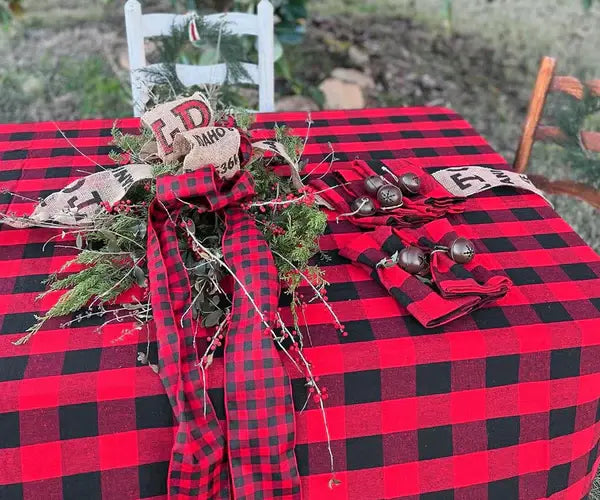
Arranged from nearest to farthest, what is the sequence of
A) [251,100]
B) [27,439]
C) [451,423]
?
1. [27,439]
2. [451,423]
3. [251,100]

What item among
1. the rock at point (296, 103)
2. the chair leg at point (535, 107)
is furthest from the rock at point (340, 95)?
the chair leg at point (535, 107)

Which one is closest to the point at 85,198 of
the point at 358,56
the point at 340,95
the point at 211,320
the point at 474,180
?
the point at 211,320

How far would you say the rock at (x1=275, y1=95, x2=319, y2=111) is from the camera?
3544 mm

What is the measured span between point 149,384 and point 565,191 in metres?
1.35

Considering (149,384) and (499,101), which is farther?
(499,101)

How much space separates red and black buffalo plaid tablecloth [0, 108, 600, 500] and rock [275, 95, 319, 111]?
92.9 inches

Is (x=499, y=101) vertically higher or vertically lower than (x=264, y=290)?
lower

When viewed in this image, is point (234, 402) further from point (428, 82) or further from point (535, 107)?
point (428, 82)

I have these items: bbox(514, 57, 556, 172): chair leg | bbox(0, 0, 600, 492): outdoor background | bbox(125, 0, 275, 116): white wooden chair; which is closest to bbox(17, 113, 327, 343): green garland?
bbox(125, 0, 275, 116): white wooden chair

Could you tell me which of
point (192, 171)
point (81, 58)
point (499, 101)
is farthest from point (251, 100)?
point (192, 171)

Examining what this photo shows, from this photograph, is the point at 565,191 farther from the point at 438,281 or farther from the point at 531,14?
the point at 531,14

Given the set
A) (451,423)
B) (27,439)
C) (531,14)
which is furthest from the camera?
(531,14)

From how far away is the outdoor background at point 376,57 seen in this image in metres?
3.56

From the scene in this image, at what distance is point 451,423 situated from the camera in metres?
1.09
